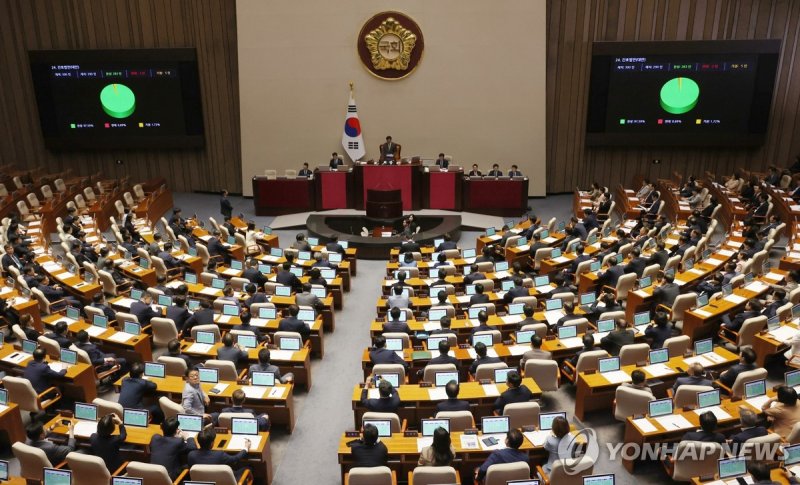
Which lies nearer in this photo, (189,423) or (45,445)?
(45,445)

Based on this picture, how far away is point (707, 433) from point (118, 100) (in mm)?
19875

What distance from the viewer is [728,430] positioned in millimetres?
7277

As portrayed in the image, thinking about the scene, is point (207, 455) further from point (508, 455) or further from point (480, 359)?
point (480, 359)

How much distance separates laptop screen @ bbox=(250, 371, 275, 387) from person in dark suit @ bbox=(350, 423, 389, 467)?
2.02 meters

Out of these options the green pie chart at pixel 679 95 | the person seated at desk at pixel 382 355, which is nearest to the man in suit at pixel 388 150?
the green pie chart at pixel 679 95

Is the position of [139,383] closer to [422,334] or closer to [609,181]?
[422,334]

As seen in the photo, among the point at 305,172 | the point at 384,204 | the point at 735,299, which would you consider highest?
the point at 305,172

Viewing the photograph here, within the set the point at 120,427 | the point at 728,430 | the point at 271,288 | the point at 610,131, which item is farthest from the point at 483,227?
the point at 120,427

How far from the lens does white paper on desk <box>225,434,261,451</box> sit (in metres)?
6.93

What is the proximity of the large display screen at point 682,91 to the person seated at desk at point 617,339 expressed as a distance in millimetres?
12263

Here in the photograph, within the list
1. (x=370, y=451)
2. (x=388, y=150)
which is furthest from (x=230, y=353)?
(x=388, y=150)

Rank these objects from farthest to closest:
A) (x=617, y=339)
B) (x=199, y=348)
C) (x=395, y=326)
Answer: (x=395, y=326) < (x=199, y=348) < (x=617, y=339)

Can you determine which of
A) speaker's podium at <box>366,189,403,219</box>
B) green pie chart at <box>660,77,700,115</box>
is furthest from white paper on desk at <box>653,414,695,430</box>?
green pie chart at <box>660,77,700,115</box>

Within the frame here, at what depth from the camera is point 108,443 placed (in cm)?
679
